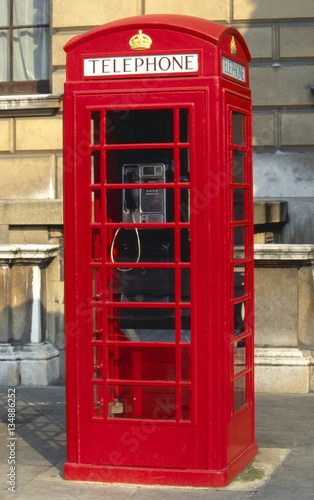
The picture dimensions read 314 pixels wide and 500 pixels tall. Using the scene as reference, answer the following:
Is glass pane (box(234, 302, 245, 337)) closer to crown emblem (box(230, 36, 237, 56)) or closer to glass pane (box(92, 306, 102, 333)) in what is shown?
glass pane (box(92, 306, 102, 333))

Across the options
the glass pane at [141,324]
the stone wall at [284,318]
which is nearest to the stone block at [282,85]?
the stone wall at [284,318]

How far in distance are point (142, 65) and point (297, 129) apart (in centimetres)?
371

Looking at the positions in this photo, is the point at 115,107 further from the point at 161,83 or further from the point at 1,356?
the point at 1,356

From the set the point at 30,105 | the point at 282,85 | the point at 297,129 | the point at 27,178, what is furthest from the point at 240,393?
the point at 30,105

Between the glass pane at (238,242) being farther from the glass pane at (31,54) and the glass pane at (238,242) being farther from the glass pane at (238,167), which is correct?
the glass pane at (31,54)

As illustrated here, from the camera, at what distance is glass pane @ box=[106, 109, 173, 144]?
452 cm

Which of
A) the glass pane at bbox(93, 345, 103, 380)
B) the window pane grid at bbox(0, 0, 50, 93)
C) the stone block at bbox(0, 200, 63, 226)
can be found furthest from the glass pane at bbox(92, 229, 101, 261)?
the window pane grid at bbox(0, 0, 50, 93)

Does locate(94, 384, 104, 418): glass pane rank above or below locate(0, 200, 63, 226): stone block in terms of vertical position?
below

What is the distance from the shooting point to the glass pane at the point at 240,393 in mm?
4809

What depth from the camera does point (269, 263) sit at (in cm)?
705

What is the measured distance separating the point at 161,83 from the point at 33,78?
4573 mm

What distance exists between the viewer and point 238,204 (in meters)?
4.79

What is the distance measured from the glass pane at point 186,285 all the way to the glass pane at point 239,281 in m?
0.33

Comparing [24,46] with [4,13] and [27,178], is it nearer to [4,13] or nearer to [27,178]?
[4,13]
